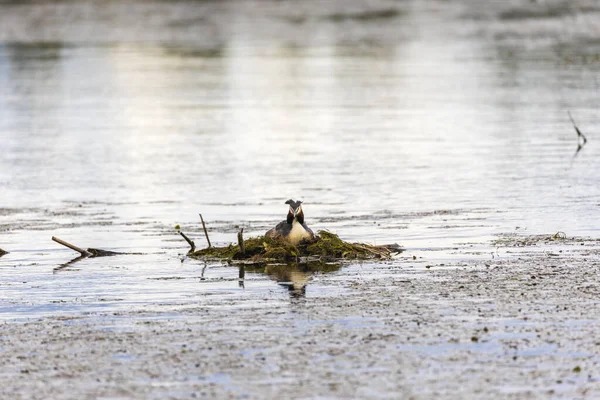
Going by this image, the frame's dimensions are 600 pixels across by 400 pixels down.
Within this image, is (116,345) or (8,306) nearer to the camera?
(116,345)

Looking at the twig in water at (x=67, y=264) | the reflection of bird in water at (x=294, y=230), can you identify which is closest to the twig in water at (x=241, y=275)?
the reflection of bird in water at (x=294, y=230)

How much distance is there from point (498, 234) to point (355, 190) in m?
7.48

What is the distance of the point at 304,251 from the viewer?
64.5ft

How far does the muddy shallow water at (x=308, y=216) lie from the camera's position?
520 inches

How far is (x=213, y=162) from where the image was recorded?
3484 cm

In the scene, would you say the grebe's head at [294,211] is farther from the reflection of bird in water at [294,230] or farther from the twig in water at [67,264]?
the twig in water at [67,264]

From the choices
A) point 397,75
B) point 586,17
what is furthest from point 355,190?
point 586,17

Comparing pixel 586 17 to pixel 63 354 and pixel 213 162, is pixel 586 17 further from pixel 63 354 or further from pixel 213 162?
pixel 63 354

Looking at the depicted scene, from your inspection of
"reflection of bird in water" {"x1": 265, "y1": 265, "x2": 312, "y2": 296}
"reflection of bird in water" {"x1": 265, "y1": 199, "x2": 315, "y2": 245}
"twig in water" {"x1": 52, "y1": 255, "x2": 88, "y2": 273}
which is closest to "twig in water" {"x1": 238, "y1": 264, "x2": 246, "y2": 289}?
"reflection of bird in water" {"x1": 265, "y1": 265, "x2": 312, "y2": 296}

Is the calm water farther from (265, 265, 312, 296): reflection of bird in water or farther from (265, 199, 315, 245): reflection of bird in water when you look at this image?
(265, 199, 315, 245): reflection of bird in water

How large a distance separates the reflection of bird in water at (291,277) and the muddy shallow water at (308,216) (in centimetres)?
12

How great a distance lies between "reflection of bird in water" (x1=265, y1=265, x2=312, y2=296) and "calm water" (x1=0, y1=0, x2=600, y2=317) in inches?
10.8

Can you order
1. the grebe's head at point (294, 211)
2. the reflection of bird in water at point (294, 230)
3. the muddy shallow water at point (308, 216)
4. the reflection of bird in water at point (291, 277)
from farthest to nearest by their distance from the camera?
the reflection of bird in water at point (294, 230) < the grebe's head at point (294, 211) < the reflection of bird in water at point (291, 277) < the muddy shallow water at point (308, 216)

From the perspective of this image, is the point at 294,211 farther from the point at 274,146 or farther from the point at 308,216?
the point at 274,146
